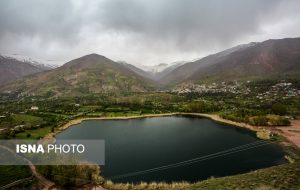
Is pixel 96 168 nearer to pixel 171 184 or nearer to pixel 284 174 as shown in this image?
pixel 171 184

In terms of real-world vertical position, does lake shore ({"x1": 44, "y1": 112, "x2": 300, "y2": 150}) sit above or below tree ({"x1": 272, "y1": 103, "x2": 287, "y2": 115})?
below

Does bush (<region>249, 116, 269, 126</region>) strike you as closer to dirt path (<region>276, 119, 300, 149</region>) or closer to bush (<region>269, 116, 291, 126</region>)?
bush (<region>269, 116, 291, 126</region>)

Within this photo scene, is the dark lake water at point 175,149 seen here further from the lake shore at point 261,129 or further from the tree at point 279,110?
the tree at point 279,110

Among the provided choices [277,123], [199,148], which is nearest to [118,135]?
[199,148]

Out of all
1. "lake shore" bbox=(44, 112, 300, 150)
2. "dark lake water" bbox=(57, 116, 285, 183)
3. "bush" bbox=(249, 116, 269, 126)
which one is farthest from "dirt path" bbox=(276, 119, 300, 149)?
"dark lake water" bbox=(57, 116, 285, 183)

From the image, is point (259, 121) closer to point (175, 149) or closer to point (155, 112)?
point (175, 149)

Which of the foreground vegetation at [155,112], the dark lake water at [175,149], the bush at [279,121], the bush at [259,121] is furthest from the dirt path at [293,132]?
the dark lake water at [175,149]

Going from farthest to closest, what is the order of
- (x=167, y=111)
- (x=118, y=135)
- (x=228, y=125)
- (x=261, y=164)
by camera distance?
(x=167, y=111)
(x=228, y=125)
(x=118, y=135)
(x=261, y=164)
